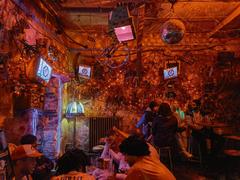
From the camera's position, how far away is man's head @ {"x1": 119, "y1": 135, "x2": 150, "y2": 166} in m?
3.60

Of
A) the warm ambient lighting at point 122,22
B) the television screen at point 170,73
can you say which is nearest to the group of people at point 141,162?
the warm ambient lighting at point 122,22

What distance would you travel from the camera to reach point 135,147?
3.63 m

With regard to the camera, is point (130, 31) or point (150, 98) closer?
point (130, 31)

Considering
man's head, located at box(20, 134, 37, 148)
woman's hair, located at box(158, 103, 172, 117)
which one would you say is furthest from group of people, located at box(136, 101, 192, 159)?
man's head, located at box(20, 134, 37, 148)

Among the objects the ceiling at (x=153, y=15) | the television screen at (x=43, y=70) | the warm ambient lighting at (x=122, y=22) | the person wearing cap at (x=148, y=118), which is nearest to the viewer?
the television screen at (x=43, y=70)

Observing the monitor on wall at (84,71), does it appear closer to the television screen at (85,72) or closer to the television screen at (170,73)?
the television screen at (85,72)

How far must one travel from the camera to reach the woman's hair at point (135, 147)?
3.60 meters

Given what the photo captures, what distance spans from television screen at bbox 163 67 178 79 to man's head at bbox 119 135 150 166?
6.43m

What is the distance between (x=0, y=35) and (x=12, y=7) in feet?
2.60

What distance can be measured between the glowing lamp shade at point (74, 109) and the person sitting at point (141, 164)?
5.84 meters

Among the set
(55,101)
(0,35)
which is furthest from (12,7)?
(55,101)

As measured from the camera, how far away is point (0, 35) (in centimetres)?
483

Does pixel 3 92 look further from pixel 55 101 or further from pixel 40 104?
pixel 55 101

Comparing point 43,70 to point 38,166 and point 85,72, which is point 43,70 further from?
point 85,72
